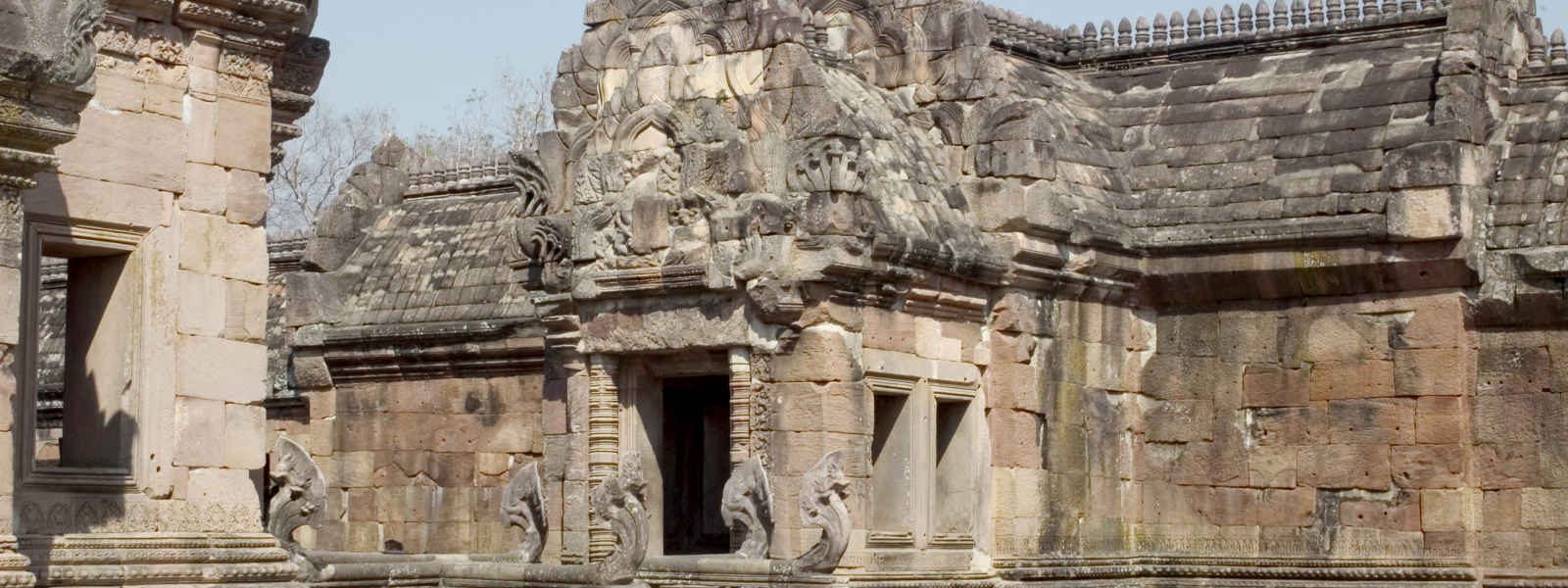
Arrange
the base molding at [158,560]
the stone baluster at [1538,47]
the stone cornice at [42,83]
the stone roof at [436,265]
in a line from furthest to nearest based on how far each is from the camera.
A: the stone roof at [436,265] → the stone baluster at [1538,47] → the base molding at [158,560] → the stone cornice at [42,83]

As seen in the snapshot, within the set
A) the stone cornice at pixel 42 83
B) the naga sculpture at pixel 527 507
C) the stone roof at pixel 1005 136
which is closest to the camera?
the stone cornice at pixel 42 83

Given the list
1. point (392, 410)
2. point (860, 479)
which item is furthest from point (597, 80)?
point (392, 410)

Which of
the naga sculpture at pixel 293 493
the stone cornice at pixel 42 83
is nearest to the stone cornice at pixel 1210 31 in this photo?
the naga sculpture at pixel 293 493

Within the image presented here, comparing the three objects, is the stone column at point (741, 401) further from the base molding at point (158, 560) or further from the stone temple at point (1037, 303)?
the base molding at point (158, 560)

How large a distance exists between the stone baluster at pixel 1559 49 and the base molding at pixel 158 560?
10.3 metres

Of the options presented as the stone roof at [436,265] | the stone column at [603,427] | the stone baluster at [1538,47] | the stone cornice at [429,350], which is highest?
the stone baluster at [1538,47]

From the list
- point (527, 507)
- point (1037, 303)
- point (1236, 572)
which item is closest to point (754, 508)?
point (527, 507)

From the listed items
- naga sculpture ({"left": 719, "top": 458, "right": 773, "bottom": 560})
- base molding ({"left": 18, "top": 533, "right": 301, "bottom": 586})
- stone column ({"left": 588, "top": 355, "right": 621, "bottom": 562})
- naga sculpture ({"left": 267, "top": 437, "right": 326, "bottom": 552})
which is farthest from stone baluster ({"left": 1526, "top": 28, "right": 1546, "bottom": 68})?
base molding ({"left": 18, "top": 533, "right": 301, "bottom": 586})

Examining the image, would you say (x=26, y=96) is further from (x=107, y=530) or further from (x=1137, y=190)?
(x=1137, y=190)

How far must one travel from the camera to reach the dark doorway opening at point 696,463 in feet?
62.2

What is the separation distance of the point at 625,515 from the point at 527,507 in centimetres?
190

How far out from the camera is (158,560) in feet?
39.6

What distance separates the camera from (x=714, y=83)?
1759 centimetres

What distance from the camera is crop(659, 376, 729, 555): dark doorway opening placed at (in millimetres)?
18969
